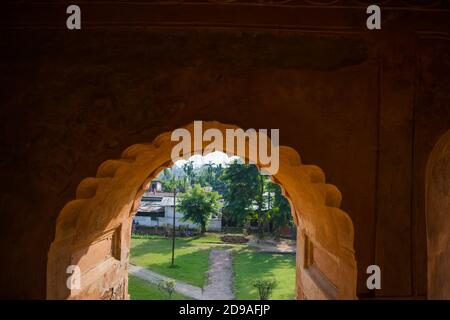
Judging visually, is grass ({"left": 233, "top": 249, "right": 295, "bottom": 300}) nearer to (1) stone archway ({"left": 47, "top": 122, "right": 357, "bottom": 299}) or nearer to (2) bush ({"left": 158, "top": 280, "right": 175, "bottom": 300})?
(2) bush ({"left": 158, "top": 280, "right": 175, "bottom": 300})

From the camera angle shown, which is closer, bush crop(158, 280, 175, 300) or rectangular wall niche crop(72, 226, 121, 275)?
rectangular wall niche crop(72, 226, 121, 275)

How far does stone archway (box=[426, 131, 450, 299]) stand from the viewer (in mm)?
3621

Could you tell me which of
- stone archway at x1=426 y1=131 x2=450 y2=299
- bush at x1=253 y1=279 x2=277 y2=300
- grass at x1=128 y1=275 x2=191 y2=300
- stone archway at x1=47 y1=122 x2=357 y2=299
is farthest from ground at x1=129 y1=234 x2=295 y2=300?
stone archway at x1=426 y1=131 x2=450 y2=299

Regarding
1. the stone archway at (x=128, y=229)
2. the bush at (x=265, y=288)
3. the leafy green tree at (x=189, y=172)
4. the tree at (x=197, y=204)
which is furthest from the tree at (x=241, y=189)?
the stone archway at (x=128, y=229)

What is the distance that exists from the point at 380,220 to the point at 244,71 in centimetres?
208

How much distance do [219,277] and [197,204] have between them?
886 cm

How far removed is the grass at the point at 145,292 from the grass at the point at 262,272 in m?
2.92

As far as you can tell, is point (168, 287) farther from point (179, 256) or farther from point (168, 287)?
point (179, 256)

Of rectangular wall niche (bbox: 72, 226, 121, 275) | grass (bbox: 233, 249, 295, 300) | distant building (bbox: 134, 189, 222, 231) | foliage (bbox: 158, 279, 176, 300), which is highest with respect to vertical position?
rectangular wall niche (bbox: 72, 226, 121, 275)

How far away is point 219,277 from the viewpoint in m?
17.2

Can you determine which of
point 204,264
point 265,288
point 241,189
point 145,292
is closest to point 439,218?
point 265,288

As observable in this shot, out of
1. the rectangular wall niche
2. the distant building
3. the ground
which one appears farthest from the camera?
the distant building
